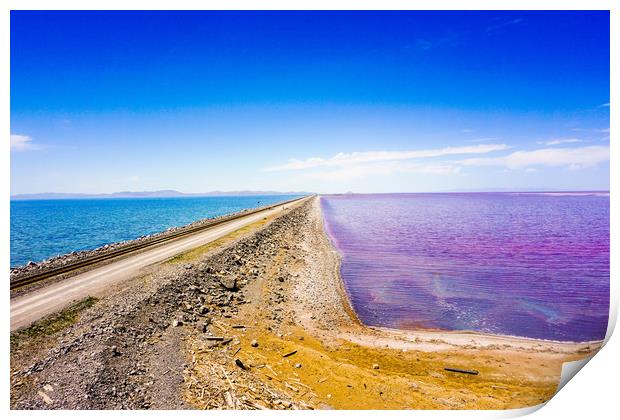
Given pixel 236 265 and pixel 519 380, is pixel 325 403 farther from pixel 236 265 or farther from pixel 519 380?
pixel 236 265

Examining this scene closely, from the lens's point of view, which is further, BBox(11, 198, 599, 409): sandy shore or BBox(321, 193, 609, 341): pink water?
BBox(321, 193, 609, 341): pink water

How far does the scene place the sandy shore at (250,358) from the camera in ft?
21.8

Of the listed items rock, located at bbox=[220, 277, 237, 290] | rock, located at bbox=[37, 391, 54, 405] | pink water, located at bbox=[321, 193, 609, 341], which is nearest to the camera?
rock, located at bbox=[37, 391, 54, 405]

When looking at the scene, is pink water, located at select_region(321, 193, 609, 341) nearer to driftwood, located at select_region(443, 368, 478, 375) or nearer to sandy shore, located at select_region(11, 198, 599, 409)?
sandy shore, located at select_region(11, 198, 599, 409)

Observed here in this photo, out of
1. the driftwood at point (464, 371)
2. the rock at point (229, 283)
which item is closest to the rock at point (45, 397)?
the rock at point (229, 283)

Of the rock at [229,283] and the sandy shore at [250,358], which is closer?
the sandy shore at [250,358]

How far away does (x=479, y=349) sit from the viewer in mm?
11023

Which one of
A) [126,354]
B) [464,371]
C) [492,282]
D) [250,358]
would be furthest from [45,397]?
[492,282]

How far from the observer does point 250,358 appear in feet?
29.5

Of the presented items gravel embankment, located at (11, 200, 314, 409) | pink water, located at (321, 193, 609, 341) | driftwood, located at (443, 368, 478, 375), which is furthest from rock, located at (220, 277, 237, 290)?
driftwood, located at (443, 368, 478, 375)

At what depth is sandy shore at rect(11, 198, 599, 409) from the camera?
21.8ft

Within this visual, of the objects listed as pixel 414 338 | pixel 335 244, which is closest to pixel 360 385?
pixel 414 338

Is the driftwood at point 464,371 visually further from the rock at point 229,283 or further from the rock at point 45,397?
the rock at point 45,397
